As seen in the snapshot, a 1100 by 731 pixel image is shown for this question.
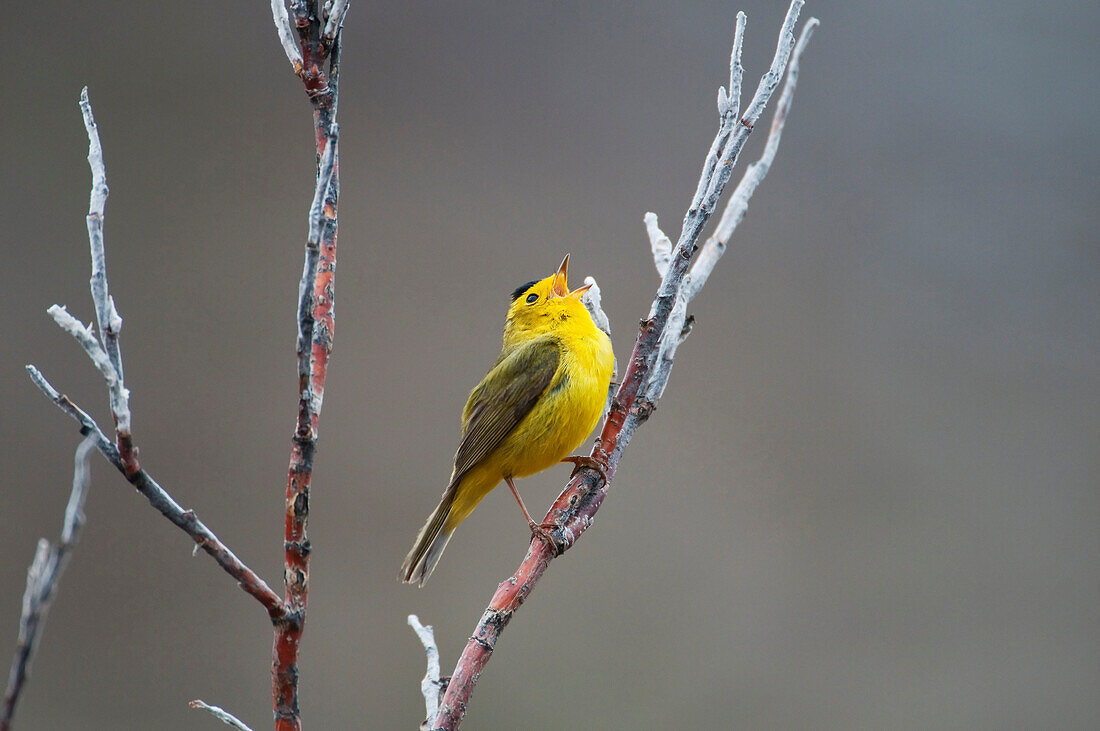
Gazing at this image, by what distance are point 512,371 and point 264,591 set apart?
1576mm

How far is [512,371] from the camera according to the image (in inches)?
95.0

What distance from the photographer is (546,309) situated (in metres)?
2.69

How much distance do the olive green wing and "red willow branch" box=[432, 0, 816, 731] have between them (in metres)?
0.70

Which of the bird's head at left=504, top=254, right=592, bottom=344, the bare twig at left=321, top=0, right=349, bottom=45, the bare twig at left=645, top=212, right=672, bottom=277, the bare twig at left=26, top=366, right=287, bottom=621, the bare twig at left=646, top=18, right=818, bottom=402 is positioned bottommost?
the bare twig at left=26, top=366, right=287, bottom=621

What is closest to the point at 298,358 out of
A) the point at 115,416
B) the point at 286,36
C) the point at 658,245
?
the point at 115,416

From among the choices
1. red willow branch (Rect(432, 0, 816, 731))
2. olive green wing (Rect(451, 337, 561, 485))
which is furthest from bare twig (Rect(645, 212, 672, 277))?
olive green wing (Rect(451, 337, 561, 485))

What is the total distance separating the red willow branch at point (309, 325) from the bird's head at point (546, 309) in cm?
163

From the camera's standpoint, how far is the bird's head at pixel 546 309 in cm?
263

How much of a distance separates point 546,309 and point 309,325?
188 cm

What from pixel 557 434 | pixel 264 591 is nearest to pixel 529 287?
pixel 557 434

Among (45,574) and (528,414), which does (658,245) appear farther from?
(45,574)

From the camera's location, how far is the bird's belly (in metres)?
2.28

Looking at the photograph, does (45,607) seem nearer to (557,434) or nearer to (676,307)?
(676,307)

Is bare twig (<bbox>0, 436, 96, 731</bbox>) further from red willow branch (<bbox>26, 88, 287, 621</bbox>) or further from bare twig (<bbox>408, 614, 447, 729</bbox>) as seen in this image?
bare twig (<bbox>408, 614, 447, 729</bbox>)
